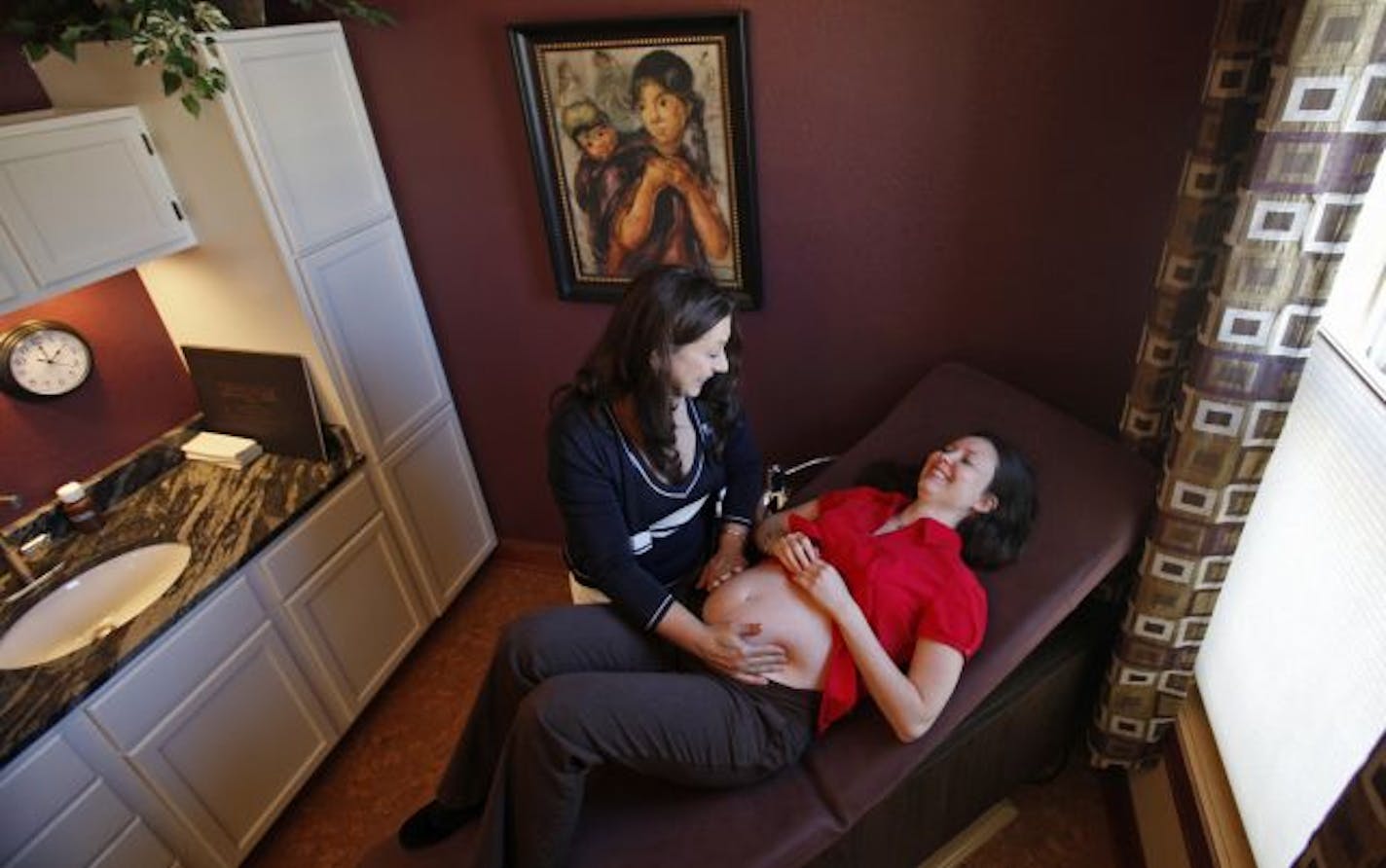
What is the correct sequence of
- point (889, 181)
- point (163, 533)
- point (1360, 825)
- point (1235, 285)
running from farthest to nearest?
point (163, 533) → point (889, 181) → point (1235, 285) → point (1360, 825)

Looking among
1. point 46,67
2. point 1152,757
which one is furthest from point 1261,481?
point 46,67

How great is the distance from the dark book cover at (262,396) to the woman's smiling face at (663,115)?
1080mm

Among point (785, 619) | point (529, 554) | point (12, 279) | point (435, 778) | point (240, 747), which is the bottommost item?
point (435, 778)

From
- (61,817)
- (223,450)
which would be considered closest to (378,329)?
(223,450)

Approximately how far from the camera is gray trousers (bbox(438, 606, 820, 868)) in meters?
1.22

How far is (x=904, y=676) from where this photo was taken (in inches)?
49.6

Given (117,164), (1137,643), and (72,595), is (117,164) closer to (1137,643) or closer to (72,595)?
(72,595)

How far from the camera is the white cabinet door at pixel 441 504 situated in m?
2.23

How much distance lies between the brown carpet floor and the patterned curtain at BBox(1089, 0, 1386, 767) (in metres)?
0.34

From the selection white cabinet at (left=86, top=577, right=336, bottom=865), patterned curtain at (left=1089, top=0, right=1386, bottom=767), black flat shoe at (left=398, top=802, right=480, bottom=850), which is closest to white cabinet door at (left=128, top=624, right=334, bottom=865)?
white cabinet at (left=86, top=577, right=336, bottom=865)

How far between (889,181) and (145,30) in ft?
5.01

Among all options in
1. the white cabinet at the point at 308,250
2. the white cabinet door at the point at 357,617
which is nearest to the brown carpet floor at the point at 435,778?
the white cabinet door at the point at 357,617

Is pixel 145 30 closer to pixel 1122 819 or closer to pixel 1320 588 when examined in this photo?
→ pixel 1320 588

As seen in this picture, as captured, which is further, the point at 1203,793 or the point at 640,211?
the point at 640,211
